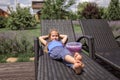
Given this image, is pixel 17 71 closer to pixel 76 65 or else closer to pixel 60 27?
pixel 60 27

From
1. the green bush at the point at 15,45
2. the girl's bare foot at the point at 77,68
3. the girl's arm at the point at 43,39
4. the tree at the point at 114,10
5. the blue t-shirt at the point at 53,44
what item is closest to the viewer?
the girl's bare foot at the point at 77,68

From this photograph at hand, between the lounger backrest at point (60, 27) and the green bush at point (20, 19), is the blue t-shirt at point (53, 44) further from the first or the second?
the green bush at point (20, 19)

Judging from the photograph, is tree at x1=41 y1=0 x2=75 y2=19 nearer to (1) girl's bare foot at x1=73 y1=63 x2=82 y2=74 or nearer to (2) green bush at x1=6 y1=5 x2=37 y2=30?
(2) green bush at x1=6 y1=5 x2=37 y2=30

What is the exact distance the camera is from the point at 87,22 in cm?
550

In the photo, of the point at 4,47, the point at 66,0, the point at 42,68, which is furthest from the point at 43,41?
the point at 66,0

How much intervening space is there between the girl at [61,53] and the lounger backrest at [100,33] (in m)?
0.89

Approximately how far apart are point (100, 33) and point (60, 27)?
0.89m

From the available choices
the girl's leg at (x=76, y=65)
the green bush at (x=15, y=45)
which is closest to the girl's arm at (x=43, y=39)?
the girl's leg at (x=76, y=65)

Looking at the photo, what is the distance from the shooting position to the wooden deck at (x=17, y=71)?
14.3 ft

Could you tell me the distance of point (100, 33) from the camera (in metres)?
5.37

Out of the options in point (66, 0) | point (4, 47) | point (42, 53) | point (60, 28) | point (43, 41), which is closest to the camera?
point (42, 53)

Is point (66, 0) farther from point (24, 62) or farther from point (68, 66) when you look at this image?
point (68, 66)

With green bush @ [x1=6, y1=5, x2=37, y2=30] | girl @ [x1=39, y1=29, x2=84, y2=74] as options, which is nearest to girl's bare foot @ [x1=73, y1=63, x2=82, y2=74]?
girl @ [x1=39, y1=29, x2=84, y2=74]

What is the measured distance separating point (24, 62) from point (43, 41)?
134 cm
